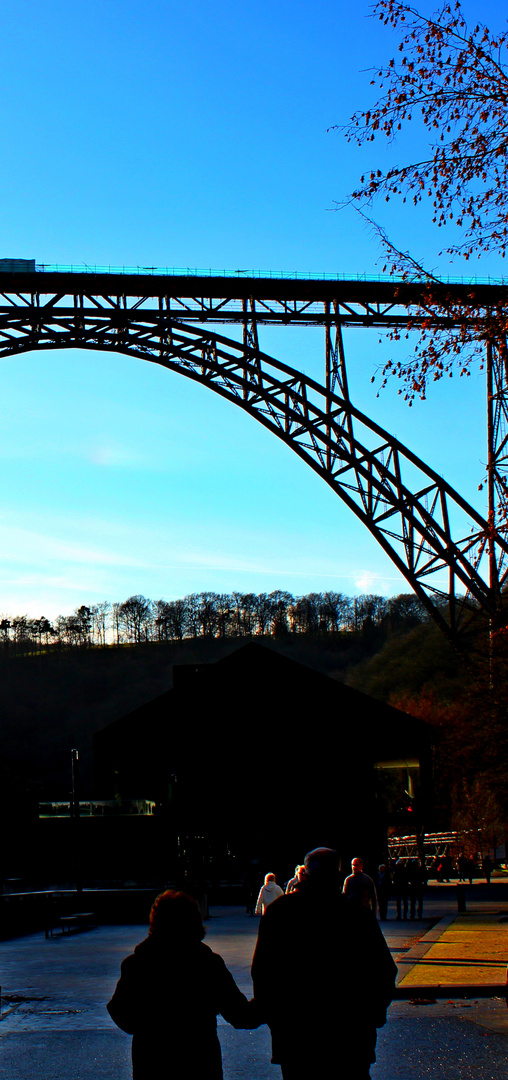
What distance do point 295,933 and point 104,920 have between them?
24.8 metres

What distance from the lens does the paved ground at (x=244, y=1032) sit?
26.2ft

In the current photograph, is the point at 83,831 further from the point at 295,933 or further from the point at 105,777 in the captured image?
the point at 295,933

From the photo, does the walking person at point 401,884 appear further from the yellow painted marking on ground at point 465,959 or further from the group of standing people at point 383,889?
the yellow painted marking on ground at point 465,959

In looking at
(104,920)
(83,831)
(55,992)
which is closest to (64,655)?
(83,831)

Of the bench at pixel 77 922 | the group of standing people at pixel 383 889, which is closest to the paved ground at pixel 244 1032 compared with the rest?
the group of standing people at pixel 383 889

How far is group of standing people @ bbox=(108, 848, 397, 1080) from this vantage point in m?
4.13

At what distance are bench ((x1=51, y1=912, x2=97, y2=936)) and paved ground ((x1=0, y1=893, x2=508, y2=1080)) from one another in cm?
500

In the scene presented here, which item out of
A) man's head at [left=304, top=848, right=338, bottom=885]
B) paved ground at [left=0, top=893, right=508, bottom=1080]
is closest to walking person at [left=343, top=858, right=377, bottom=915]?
paved ground at [left=0, top=893, right=508, bottom=1080]

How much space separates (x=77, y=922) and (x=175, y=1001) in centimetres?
2212

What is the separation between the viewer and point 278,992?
4305mm

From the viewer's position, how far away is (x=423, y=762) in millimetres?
36062

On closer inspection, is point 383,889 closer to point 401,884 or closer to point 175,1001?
point 401,884

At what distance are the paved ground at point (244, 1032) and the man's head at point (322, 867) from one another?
382 centimetres

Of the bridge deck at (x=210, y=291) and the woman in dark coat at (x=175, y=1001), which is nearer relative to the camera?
the woman in dark coat at (x=175, y=1001)
